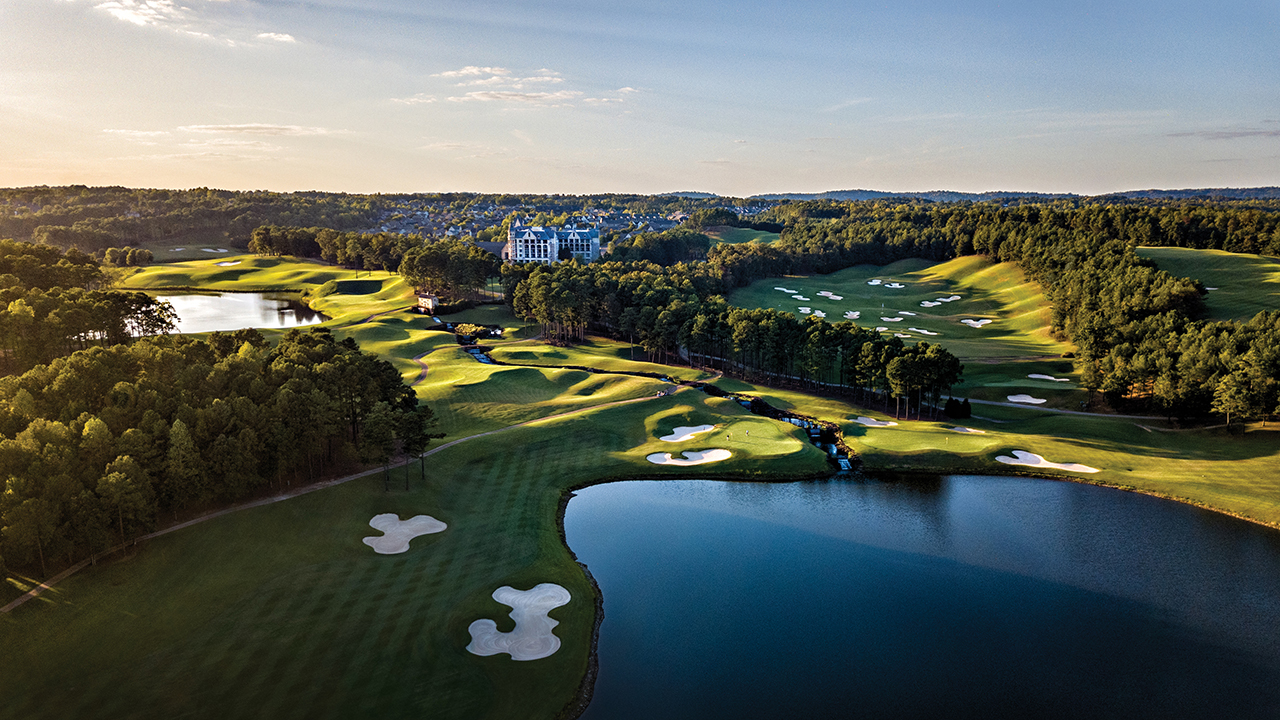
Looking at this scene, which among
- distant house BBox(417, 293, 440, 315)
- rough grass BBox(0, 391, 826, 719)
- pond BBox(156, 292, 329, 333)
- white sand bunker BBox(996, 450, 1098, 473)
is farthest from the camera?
distant house BBox(417, 293, 440, 315)

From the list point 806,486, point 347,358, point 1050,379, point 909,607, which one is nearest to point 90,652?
point 347,358

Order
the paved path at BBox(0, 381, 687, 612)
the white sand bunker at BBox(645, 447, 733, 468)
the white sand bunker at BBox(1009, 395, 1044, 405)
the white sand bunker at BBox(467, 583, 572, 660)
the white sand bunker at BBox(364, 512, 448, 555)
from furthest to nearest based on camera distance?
1. the white sand bunker at BBox(1009, 395, 1044, 405)
2. the white sand bunker at BBox(645, 447, 733, 468)
3. the white sand bunker at BBox(364, 512, 448, 555)
4. the paved path at BBox(0, 381, 687, 612)
5. the white sand bunker at BBox(467, 583, 572, 660)

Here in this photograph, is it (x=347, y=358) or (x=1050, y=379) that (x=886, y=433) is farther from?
(x=347, y=358)

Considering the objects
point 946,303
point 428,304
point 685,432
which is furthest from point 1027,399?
point 428,304

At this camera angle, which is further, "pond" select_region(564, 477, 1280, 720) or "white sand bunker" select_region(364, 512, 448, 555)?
"white sand bunker" select_region(364, 512, 448, 555)

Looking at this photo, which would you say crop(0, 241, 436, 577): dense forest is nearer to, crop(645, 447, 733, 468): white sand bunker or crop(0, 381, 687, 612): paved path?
crop(0, 381, 687, 612): paved path

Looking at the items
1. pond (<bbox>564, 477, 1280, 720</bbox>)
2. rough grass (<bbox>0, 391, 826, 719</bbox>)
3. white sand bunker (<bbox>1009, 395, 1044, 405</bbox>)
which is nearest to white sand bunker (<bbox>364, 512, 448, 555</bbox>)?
rough grass (<bbox>0, 391, 826, 719</bbox>)
